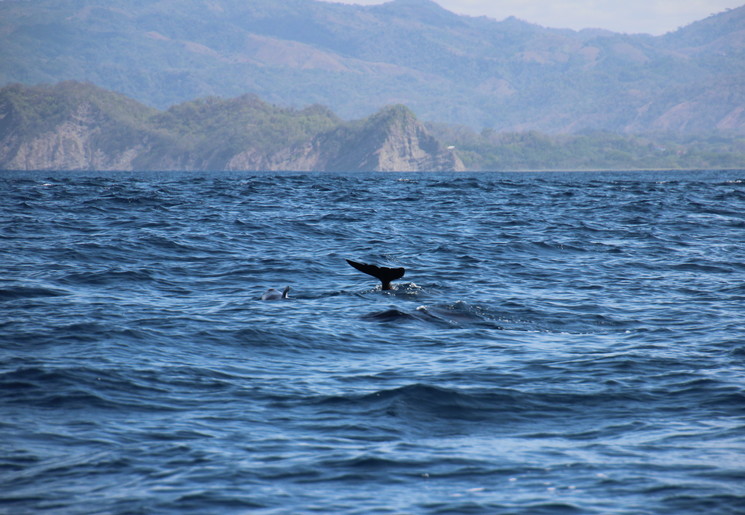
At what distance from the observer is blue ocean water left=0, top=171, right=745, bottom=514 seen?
6.69 metres

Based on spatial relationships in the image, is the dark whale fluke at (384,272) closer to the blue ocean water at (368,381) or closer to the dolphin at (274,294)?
the blue ocean water at (368,381)

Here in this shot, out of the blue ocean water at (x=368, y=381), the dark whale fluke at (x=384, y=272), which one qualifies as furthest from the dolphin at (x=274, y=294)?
the dark whale fluke at (x=384, y=272)

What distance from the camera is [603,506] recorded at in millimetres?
6340

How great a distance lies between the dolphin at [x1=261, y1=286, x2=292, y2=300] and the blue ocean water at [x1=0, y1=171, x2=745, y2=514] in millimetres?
258

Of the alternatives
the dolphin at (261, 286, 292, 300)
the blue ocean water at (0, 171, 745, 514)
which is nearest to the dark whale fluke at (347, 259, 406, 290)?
the blue ocean water at (0, 171, 745, 514)

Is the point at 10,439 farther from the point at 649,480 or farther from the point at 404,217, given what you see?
the point at 404,217

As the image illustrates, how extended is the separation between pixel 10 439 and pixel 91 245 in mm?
→ 14663

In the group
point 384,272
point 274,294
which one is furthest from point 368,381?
point 274,294

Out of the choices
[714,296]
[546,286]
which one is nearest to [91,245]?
[546,286]

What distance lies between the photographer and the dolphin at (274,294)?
15.6 metres

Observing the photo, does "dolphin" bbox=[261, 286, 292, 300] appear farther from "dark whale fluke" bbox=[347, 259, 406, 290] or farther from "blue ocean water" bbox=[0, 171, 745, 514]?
"dark whale fluke" bbox=[347, 259, 406, 290]

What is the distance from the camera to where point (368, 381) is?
32.6 feet

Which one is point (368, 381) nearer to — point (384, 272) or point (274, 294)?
point (384, 272)

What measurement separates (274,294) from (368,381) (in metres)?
6.09
